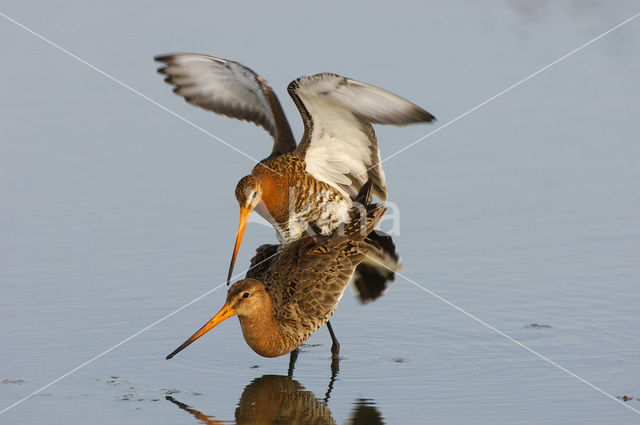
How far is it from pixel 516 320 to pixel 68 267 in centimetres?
318

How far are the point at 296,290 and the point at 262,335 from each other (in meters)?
0.50

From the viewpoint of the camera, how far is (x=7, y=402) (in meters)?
6.16

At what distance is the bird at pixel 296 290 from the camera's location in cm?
691

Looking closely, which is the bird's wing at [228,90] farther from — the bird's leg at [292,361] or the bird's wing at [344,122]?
the bird's leg at [292,361]

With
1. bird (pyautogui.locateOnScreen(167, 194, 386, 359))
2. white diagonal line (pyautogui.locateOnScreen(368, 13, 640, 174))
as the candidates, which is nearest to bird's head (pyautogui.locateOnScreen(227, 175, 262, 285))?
bird (pyautogui.locateOnScreen(167, 194, 386, 359))

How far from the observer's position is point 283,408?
6.31 meters

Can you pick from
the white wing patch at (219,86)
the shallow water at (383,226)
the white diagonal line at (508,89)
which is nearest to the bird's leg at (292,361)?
the shallow water at (383,226)

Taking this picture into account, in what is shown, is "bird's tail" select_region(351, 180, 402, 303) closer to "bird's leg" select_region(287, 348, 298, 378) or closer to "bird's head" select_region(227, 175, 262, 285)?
"bird's leg" select_region(287, 348, 298, 378)

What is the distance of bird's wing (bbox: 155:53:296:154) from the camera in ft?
27.6

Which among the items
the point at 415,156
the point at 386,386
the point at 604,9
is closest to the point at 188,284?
the point at 386,386

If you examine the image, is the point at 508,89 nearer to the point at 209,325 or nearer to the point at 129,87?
the point at 129,87

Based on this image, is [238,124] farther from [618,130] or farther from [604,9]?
[604,9]

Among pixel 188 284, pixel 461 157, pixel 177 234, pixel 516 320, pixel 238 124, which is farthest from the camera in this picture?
pixel 238 124

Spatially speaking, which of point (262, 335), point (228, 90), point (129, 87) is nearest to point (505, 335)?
point (262, 335)
